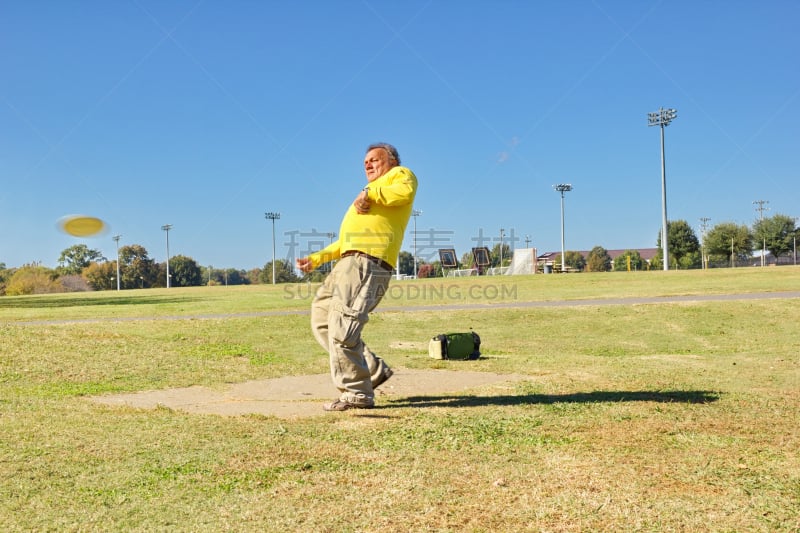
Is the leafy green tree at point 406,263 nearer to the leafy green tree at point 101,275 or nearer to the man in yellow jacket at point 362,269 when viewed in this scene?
the leafy green tree at point 101,275

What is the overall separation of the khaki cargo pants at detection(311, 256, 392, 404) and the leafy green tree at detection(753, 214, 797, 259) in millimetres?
109547

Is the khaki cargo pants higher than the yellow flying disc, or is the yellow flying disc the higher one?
the yellow flying disc

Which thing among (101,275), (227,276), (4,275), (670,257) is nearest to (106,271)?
(101,275)

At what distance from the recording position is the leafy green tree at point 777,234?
330 ft

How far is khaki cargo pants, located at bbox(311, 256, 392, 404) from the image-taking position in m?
6.20

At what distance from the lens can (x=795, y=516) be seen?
3.38m

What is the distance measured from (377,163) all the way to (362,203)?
2.19 ft

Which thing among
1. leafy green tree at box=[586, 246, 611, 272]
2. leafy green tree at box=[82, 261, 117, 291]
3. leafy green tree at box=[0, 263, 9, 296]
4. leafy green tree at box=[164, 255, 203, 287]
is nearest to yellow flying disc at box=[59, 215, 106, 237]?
leafy green tree at box=[0, 263, 9, 296]

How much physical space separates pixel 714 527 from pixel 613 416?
261 centimetres

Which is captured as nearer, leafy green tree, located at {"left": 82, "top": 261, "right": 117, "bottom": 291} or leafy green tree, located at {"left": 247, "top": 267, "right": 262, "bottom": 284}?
leafy green tree, located at {"left": 82, "top": 261, "right": 117, "bottom": 291}

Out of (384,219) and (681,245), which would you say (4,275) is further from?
(384,219)

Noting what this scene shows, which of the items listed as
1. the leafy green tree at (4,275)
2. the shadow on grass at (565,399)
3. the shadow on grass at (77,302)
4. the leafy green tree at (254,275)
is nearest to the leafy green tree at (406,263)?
the leafy green tree at (254,275)

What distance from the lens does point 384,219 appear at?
630cm

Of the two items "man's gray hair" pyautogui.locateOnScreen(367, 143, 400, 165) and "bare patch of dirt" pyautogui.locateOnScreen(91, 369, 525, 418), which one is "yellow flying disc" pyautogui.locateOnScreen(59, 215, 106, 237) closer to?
"bare patch of dirt" pyautogui.locateOnScreen(91, 369, 525, 418)
